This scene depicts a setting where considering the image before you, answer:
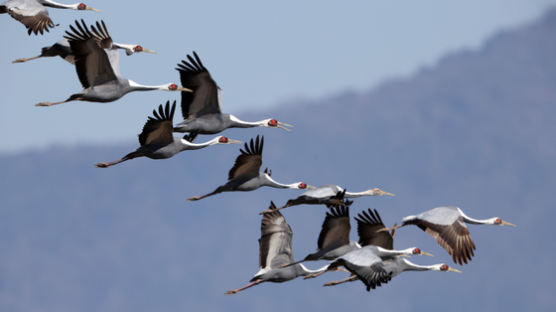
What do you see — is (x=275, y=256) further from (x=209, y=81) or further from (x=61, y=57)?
(x=61, y=57)

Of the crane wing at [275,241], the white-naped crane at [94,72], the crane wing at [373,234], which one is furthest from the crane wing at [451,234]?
the white-naped crane at [94,72]

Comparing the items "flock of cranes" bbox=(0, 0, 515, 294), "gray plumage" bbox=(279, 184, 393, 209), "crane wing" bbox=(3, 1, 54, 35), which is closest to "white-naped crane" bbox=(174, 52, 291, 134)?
"flock of cranes" bbox=(0, 0, 515, 294)

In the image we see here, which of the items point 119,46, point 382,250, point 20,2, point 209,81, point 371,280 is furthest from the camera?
point 119,46

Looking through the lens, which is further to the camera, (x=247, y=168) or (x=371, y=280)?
(x=247, y=168)

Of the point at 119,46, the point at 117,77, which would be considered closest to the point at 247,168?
the point at 117,77

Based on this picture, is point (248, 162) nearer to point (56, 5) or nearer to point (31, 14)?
point (31, 14)

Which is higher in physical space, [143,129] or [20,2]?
[20,2]

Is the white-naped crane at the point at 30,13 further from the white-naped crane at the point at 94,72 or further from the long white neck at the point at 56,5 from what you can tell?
the white-naped crane at the point at 94,72

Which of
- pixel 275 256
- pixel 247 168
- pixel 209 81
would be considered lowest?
pixel 275 256

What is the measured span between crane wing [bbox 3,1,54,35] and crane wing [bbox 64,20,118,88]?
220 cm

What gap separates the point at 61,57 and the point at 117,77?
4.10 m

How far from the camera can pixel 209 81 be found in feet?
90.8

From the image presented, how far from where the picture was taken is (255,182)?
2784 centimetres

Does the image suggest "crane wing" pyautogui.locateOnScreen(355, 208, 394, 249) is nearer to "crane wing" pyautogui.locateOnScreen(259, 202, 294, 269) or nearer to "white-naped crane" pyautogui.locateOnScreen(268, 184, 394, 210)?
"white-naped crane" pyautogui.locateOnScreen(268, 184, 394, 210)
